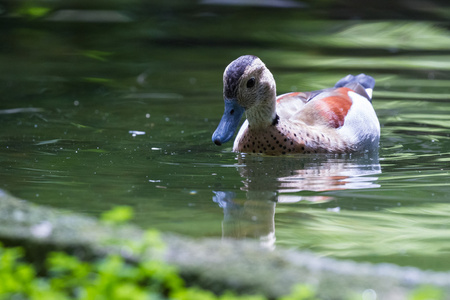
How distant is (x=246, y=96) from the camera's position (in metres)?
6.32

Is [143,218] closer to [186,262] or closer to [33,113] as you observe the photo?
[186,262]

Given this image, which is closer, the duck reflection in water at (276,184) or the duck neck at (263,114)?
the duck reflection in water at (276,184)

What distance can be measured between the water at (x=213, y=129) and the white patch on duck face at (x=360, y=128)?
23 cm

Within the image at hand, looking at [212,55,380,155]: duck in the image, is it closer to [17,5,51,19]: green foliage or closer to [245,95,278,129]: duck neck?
[245,95,278,129]: duck neck

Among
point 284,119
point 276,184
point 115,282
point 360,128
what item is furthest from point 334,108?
point 115,282

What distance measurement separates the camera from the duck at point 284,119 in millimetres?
6246

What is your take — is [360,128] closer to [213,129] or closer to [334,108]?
[334,108]

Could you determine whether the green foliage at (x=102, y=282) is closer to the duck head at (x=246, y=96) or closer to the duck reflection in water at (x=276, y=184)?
the duck reflection in water at (x=276, y=184)

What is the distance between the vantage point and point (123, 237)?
361cm

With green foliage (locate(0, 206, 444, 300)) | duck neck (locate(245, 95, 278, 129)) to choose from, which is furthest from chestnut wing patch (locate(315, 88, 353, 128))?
green foliage (locate(0, 206, 444, 300))

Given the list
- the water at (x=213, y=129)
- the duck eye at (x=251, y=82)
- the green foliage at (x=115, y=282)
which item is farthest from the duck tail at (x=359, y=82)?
the green foliage at (x=115, y=282)

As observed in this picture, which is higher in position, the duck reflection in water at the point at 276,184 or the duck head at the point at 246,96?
the duck head at the point at 246,96

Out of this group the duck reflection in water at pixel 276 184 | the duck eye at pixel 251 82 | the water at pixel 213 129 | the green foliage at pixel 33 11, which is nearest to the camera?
the duck reflection in water at pixel 276 184

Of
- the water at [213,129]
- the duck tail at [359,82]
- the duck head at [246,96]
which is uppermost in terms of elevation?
the duck head at [246,96]
